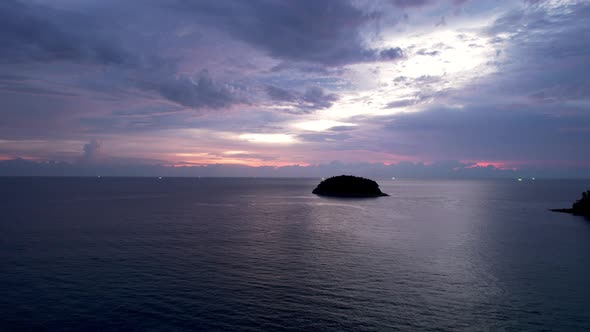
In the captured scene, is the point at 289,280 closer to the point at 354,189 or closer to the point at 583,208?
the point at 583,208

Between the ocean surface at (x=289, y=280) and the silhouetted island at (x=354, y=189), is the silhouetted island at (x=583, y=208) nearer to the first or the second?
the ocean surface at (x=289, y=280)

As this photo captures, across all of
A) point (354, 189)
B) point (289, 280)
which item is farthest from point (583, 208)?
point (289, 280)

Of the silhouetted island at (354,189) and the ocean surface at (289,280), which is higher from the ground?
the silhouetted island at (354,189)

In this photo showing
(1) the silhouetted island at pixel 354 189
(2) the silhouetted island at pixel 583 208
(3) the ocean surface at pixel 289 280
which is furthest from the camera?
(1) the silhouetted island at pixel 354 189

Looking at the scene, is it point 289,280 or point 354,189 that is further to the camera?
point 354,189

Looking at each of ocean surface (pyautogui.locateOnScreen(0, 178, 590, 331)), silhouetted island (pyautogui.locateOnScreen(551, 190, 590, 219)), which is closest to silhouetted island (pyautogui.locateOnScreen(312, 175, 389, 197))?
silhouetted island (pyautogui.locateOnScreen(551, 190, 590, 219))

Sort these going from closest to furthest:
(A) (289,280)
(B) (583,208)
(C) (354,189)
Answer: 1. (A) (289,280)
2. (B) (583,208)
3. (C) (354,189)

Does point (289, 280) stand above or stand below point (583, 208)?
below

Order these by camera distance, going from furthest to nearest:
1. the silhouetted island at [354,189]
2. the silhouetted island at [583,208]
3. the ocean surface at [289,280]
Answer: the silhouetted island at [354,189], the silhouetted island at [583,208], the ocean surface at [289,280]

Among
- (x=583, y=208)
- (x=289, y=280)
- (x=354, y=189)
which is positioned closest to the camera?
(x=289, y=280)

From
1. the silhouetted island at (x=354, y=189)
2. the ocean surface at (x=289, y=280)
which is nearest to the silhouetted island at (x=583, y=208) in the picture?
the ocean surface at (x=289, y=280)

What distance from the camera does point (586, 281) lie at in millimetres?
37812

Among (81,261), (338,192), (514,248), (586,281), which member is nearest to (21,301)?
(81,261)

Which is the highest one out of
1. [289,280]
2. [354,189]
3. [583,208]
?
[354,189]
